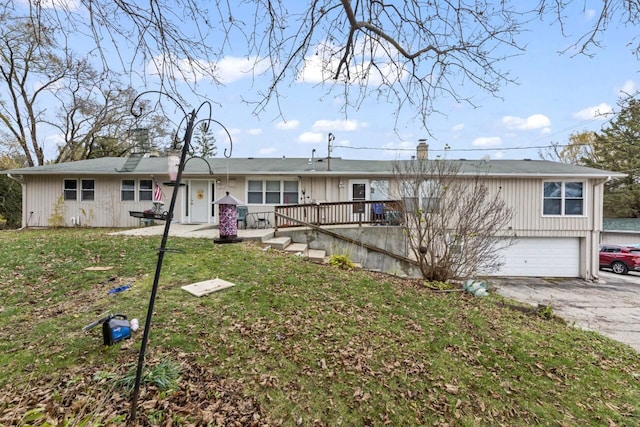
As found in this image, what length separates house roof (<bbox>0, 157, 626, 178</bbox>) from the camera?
1161cm

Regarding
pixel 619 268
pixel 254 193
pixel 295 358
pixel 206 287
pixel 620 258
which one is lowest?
pixel 619 268

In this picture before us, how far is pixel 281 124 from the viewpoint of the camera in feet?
11.1

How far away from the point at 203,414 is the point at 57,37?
10.9ft

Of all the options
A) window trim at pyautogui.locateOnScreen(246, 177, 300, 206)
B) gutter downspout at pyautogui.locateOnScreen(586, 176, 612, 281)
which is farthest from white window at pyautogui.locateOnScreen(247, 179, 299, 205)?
gutter downspout at pyautogui.locateOnScreen(586, 176, 612, 281)

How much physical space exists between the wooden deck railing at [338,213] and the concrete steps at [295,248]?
0.80 m

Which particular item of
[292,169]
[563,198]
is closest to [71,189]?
[292,169]

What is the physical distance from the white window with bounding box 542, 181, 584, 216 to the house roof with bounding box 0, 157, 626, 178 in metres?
0.57

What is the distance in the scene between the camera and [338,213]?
1091 cm

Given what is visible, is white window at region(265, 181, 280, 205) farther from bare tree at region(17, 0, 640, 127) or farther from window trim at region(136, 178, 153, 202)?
bare tree at region(17, 0, 640, 127)

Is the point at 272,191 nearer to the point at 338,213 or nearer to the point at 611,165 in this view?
the point at 338,213

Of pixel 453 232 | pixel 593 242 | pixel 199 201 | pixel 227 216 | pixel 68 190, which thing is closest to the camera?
pixel 227 216

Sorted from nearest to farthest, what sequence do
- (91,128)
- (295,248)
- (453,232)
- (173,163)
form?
1. (173,163)
2. (453,232)
3. (295,248)
4. (91,128)

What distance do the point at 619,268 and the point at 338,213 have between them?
14.7 meters

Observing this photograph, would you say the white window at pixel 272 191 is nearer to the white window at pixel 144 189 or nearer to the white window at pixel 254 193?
the white window at pixel 254 193
